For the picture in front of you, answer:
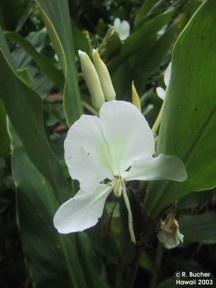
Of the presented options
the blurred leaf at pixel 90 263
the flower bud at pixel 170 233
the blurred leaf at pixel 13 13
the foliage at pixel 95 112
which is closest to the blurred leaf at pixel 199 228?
the foliage at pixel 95 112

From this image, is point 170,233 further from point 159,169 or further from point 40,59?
point 40,59

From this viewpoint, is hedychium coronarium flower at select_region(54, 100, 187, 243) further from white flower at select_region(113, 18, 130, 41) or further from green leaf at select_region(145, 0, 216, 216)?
white flower at select_region(113, 18, 130, 41)

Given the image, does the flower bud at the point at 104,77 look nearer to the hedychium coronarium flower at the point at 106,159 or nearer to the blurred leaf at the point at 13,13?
the hedychium coronarium flower at the point at 106,159

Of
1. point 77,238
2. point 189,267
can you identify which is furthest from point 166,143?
point 189,267

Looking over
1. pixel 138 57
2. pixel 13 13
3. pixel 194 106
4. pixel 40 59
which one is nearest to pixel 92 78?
pixel 194 106

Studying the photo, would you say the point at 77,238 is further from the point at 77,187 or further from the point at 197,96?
the point at 197,96

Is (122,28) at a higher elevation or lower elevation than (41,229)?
higher

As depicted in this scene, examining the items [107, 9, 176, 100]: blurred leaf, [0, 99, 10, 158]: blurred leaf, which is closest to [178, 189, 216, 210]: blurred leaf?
[107, 9, 176, 100]: blurred leaf
